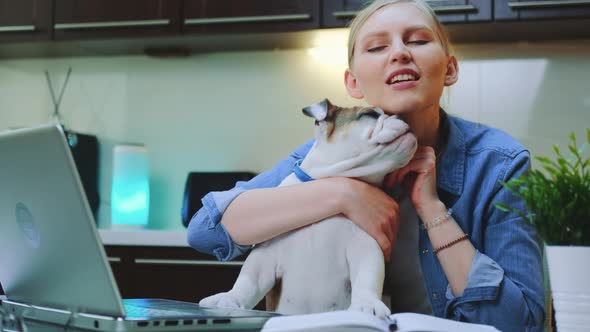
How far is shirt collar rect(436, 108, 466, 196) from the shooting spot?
127 cm

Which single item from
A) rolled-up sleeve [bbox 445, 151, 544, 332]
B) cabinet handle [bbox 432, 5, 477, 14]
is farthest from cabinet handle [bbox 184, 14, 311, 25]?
rolled-up sleeve [bbox 445, 151, 544, 332]

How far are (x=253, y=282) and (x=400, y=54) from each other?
438 millimetres

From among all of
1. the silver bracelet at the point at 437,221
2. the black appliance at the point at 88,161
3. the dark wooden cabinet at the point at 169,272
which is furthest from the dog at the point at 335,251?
the black appliance at the point at 88,161

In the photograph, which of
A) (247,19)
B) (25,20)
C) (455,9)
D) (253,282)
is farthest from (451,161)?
(25,20)

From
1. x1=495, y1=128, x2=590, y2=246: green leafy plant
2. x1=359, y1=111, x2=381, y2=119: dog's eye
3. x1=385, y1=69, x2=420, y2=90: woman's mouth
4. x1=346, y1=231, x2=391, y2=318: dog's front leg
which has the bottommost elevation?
x1=346, y1=231, x2=391, y2=318: dog's front leg

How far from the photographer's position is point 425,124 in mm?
1280

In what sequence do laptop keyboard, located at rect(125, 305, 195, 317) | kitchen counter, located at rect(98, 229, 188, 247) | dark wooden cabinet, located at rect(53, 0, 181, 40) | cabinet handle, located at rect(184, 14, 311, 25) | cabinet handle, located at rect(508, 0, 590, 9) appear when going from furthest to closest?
A: dark wooden cabinet, located at rect(53, 0, 181, 40), cabinet handle, located at rect(184, 14, 311, 25), kitchen counter, located at rect(98, 229, 188, 247), cabinet handle, located at rect(508, 0, 590, 9), laptop keyboard, located at rect(125, 305, 195, 317)

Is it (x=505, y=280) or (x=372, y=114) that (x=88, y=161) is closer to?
(x=372, y=114)

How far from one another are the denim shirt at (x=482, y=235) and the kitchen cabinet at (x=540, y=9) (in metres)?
1.18

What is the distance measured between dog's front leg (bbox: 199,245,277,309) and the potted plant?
49 centimetres

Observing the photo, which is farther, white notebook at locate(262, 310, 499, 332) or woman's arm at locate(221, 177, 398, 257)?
woman's arm at locate(221, 177, 398, 257)

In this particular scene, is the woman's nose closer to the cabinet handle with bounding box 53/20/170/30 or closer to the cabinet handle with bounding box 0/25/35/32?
the cabinet handle with bounding box 53/20/170/30

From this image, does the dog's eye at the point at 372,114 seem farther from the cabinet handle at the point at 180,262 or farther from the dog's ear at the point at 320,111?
the cabinet handle at the point at 180,262

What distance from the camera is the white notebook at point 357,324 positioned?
79 cm
